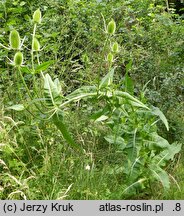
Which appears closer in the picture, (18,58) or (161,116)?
(18,58)

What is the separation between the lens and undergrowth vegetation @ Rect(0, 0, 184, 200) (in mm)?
2057

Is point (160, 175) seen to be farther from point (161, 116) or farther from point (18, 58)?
point (18, 58)

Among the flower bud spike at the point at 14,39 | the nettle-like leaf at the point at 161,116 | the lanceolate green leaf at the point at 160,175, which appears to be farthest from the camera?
the lanceolate green leaf at the point at 160,175

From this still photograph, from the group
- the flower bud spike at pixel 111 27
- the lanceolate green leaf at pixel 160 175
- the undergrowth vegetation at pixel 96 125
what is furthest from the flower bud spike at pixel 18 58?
the lanceolate green leaf at pixel 160 175

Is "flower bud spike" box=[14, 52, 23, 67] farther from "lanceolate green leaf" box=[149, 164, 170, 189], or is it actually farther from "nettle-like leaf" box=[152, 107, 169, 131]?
"lanceolate green leaf" box=[149, 164, 170, 189]

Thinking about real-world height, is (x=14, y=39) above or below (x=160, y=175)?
above

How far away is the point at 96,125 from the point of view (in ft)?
9.66

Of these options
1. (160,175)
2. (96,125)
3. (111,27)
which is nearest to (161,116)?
(160,175)

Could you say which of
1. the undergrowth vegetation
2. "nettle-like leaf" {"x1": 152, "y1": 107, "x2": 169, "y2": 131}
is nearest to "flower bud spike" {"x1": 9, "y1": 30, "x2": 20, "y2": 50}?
the undergrowth vegetation

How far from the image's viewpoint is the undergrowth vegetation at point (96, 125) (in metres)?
2.06

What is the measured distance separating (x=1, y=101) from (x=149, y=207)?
134cm

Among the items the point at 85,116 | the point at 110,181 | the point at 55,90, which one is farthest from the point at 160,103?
the point at 55,90

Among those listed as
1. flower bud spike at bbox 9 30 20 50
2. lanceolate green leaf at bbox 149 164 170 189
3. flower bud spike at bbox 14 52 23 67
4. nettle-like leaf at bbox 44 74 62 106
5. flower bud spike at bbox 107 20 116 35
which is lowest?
lanceolate green leaf at bbox 149 164 170 189

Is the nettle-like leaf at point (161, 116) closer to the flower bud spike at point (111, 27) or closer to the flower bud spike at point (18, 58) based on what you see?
the flower bud spike at point (111, 27)
